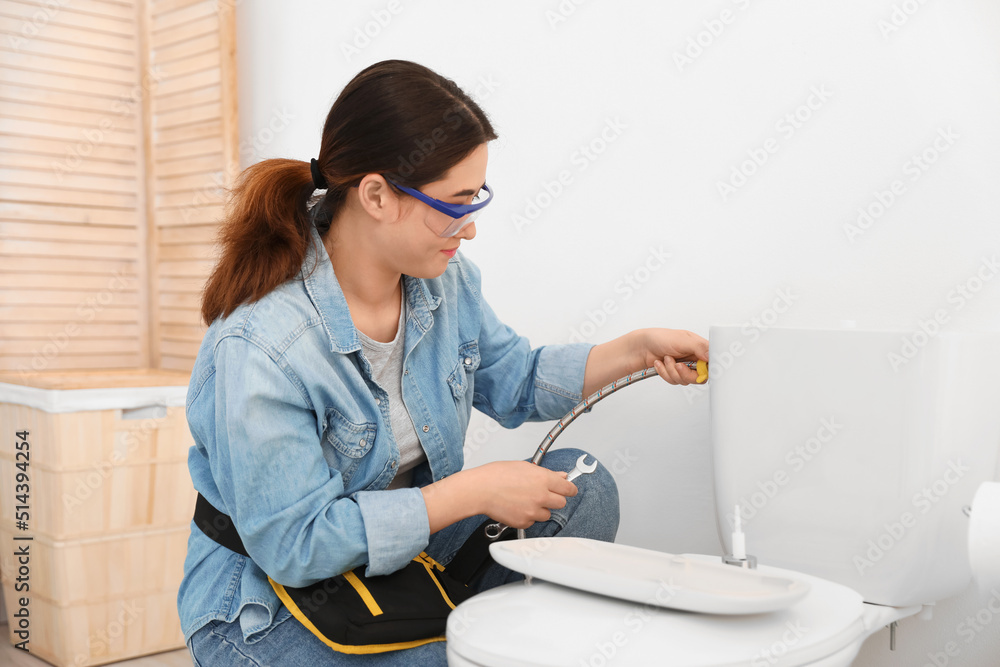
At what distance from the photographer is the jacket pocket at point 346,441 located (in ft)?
3.25

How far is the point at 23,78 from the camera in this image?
6.32ft

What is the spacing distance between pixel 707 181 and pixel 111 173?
1485mm

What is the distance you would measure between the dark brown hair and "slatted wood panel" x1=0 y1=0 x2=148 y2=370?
3.73 feet

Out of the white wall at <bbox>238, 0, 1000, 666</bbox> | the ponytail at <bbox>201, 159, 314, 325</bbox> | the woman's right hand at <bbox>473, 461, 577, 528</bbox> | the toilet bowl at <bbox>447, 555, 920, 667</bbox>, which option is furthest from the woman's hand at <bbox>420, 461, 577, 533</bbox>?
the white wall at <bbox>238, 0, 1000, 666</bbox>

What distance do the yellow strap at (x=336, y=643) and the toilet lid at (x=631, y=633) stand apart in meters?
0.11

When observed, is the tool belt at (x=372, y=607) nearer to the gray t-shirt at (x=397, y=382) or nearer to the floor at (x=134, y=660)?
the gray t-shirt at (x=397, y=382)

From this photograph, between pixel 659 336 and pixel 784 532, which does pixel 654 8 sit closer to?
pixel 659 336

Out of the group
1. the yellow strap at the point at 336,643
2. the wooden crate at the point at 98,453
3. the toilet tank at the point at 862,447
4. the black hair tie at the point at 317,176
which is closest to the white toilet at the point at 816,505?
the toilet tank at the point at 862,447

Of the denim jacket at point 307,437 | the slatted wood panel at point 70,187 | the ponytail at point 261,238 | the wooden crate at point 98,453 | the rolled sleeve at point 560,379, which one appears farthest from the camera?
the slatted wood panel at point 70,187

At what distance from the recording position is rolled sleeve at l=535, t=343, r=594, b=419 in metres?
1.23

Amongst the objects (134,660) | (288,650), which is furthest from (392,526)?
(134,660)

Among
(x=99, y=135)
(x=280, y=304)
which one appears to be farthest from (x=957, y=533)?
(x=99, y=135)

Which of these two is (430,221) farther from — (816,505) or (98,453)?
(98,453)

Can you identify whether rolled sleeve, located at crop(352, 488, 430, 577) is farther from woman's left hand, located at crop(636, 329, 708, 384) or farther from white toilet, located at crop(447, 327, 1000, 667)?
woman's left hand, located at crop(636, 329, 708, 384)
